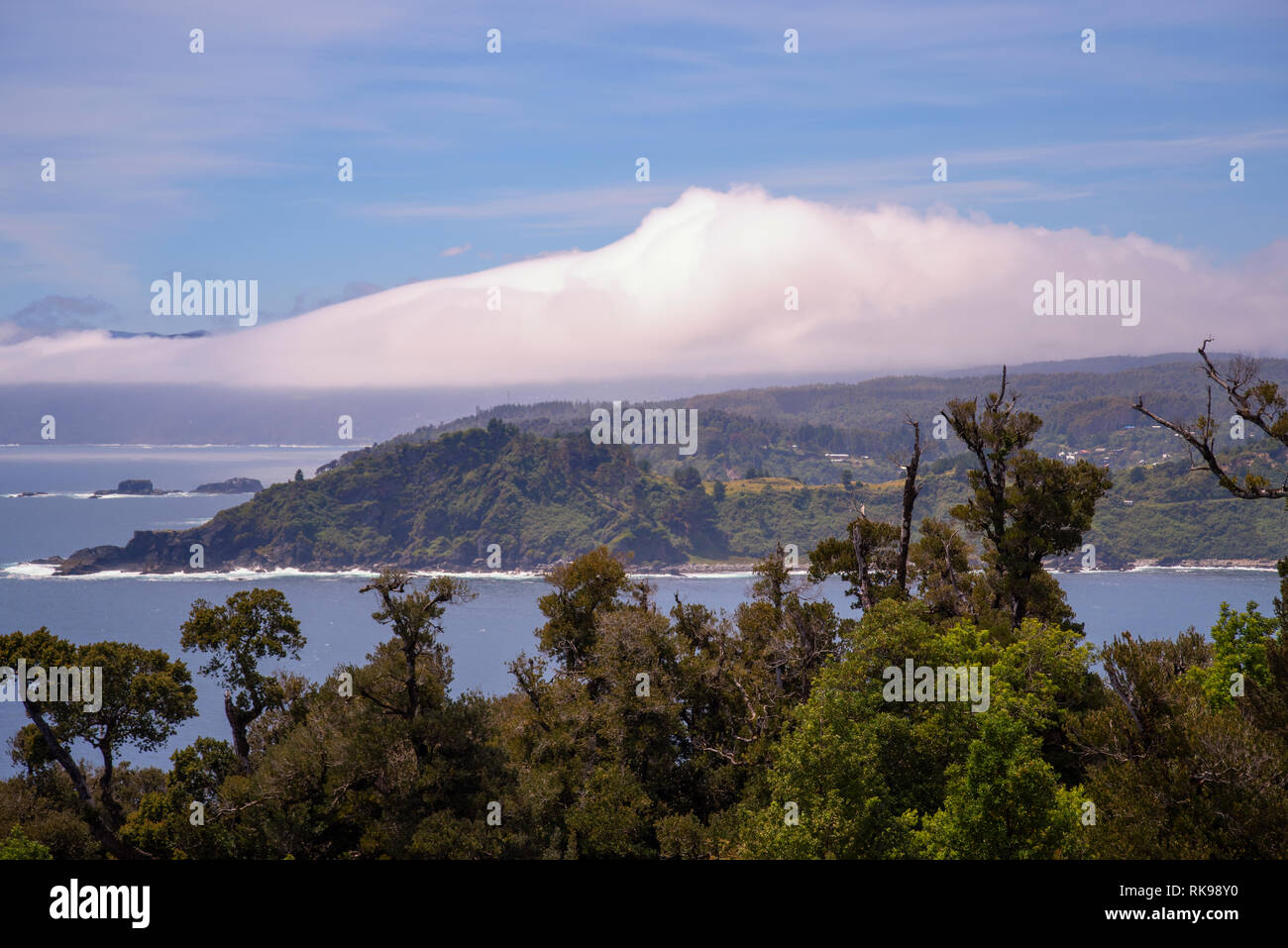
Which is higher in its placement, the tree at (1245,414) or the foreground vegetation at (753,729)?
the tree at (1245,414)

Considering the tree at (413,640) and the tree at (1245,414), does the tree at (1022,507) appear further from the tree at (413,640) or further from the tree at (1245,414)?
the tree at (413,640)

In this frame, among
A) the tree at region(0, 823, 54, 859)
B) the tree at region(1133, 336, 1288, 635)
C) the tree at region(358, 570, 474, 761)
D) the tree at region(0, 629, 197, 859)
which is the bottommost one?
the tree at region(0, 823, 54, 859)

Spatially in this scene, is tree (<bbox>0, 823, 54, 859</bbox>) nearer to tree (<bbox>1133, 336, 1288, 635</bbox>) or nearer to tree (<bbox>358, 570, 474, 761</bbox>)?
tree (<bbox>358, 570, 474, 761</bbox>)

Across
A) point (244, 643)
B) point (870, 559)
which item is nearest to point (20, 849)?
point (244, 643)

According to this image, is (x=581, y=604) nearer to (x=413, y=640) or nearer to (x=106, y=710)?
A: (x=413, y=640)

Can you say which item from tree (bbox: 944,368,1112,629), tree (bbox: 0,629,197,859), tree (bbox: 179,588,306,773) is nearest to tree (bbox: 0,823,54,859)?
tree (bbox: 0,629,197,859)

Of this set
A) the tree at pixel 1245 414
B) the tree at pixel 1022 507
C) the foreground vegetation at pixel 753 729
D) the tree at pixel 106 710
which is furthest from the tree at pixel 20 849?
the tree at pixel 1022 507
